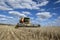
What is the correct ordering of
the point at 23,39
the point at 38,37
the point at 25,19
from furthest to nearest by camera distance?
the point at 25,19 < the point at 38,37 < the point at 23,39

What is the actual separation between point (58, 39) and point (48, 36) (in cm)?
46

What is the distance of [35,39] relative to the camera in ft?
15.9

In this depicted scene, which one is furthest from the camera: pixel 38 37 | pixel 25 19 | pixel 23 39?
pixel 25 19

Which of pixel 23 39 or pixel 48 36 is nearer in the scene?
pixel 23 39

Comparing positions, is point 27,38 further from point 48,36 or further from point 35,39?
point 48,36

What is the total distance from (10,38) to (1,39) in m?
0.35

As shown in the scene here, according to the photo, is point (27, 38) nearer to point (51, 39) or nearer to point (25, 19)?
point (51, 39)

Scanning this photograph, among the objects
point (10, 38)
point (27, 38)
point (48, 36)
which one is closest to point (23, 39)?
point (27, 38)

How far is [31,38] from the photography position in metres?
4.90

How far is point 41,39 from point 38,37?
9.8 inches

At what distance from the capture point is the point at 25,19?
2723 centimetres

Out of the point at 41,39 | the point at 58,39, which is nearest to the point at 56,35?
the point at 58,39

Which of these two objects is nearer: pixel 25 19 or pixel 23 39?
pixel 23 39

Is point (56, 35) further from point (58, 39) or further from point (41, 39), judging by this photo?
point (41, 39)
